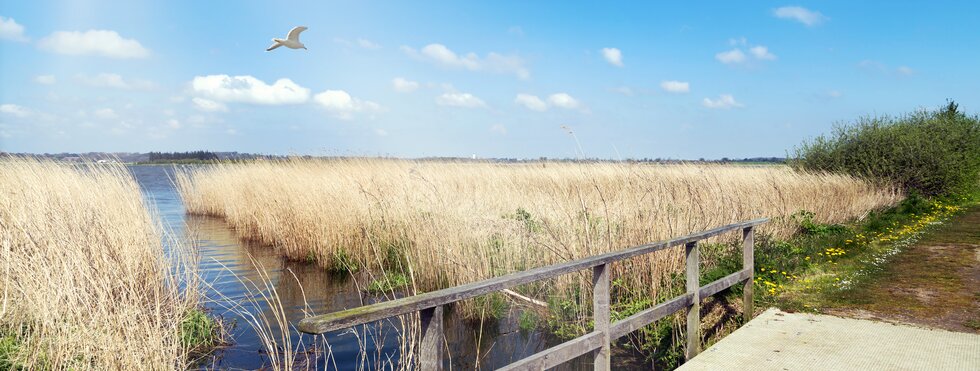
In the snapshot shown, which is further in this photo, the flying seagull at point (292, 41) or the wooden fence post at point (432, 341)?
the flying seagull at point (292, 41)

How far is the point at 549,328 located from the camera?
24.1ft

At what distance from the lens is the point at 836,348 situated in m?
4.99

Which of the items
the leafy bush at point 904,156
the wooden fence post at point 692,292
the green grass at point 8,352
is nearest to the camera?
the green grass at point 8,352

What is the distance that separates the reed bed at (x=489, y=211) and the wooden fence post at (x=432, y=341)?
6.25ft

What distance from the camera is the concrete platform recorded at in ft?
15.0

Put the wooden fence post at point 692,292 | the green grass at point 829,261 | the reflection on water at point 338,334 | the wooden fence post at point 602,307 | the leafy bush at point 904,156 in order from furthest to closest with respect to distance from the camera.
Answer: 1. the leafy bush at point 904,156
2. the green grass at point 829,261
3. the reflection on water at point 338,334
4. the wooden fence post at point 692,292
5. the wooden fence post at point 602,307

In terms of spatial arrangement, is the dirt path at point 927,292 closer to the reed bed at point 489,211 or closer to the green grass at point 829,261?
the green grass at point 829,261

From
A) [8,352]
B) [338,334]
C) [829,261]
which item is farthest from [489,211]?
[8,352]

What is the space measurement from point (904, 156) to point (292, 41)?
65.3 feet

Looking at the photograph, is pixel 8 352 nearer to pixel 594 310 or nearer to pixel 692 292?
pixel 594 310

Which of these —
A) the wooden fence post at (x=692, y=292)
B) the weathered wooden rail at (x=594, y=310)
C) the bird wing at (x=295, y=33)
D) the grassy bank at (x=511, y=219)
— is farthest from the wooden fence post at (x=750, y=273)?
the bird wing at (x=295, y=33)

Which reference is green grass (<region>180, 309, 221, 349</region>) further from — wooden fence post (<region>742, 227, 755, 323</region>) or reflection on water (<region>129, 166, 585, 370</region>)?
wooden fence post (<region>742, 227, 755, 323</region>)

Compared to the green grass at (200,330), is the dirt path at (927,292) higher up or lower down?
higher up

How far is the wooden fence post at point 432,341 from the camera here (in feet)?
9.04
